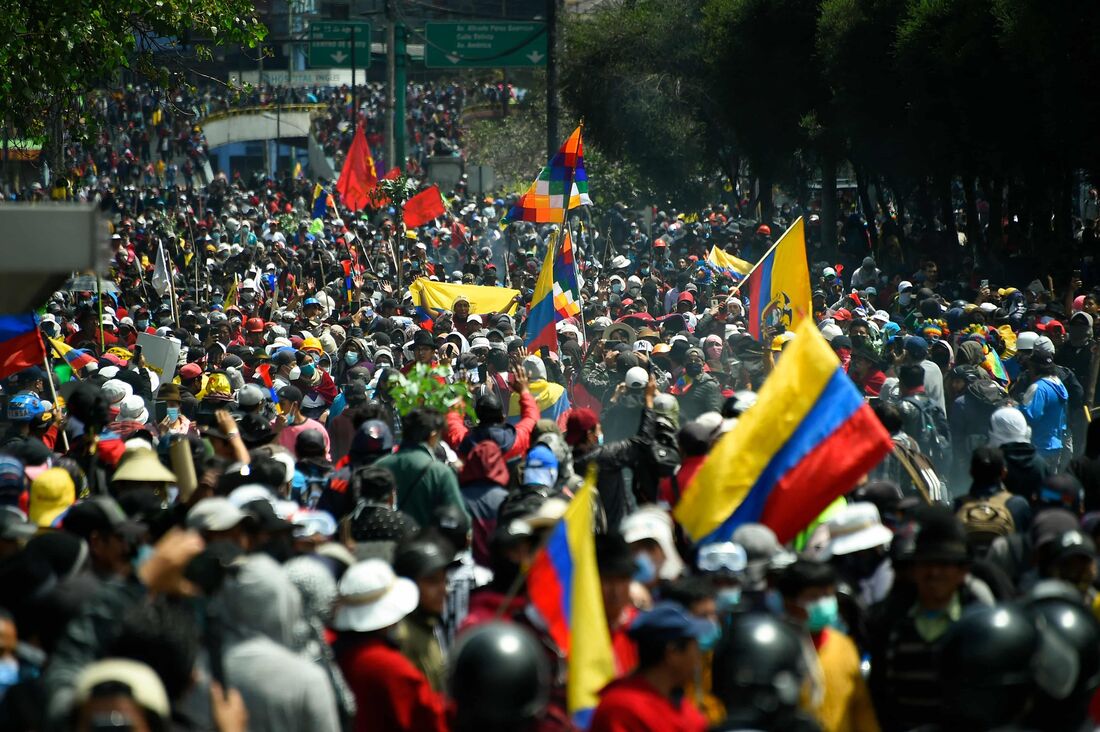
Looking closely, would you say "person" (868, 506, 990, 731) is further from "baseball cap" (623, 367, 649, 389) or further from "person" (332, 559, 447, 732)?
"baseball cap" (623, 367, 649, 389)

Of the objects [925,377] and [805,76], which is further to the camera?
Answer: [805,76]

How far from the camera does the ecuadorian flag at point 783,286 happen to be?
12547 mm

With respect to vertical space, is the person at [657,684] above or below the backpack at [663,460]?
above

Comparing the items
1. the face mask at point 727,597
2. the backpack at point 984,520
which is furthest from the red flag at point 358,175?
the face mask at point 727,597

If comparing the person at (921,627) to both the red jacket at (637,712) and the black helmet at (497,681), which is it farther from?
the black helmet at (497,681)

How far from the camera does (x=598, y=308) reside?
19188mm

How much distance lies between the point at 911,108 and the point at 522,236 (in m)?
11.2

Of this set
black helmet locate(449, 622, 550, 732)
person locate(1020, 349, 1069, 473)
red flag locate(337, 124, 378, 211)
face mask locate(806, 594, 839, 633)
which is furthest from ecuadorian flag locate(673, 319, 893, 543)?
red flag locate(337, 124, 378, 211)

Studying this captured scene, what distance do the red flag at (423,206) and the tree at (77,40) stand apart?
7.28 meters

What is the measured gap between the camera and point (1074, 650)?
13.6 ft

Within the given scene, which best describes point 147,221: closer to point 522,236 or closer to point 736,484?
point 522,236

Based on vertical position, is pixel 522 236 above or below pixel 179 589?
below

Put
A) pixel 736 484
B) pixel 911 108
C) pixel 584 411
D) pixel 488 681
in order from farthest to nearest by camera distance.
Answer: pixel 911 108 → pixel 584 411 → pixel 736 484 → pixel 488 681

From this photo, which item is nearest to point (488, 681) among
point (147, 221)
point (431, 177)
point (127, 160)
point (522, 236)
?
point (522, 236)
